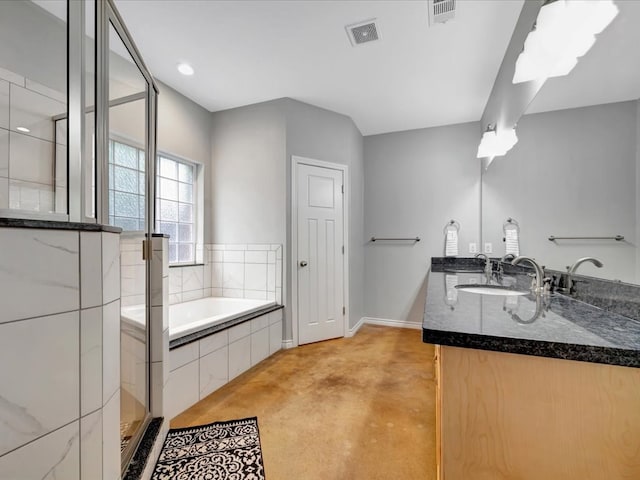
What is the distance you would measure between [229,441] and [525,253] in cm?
198

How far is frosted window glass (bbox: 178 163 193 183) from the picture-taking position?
2883 mm

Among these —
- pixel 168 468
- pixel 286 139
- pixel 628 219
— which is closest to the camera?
pixel 628 219

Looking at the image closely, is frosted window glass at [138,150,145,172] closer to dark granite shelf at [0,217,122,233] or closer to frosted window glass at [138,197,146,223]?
frosted window glass at [138,197,146,223]

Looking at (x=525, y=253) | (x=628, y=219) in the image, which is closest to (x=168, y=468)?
(x=628, y=219)

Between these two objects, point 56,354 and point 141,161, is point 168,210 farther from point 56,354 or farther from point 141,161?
point 56,354

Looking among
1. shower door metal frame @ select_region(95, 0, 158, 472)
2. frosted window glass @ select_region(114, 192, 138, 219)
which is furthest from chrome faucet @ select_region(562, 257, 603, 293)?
frosted window glass @ select_region(114, 192, 138, 219)

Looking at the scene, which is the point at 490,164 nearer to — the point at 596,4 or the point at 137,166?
the point at 596,4

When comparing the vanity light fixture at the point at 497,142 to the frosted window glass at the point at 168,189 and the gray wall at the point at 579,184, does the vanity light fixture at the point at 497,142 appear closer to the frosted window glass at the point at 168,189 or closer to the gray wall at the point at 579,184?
the gray wall at the point at 579,184

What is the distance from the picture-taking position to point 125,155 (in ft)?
4.45

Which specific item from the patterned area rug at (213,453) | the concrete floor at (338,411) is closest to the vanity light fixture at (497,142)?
the concrete floor at (338,411)

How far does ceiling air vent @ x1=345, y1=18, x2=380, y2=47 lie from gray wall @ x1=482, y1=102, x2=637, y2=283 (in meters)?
1.10

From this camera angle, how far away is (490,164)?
266 cm

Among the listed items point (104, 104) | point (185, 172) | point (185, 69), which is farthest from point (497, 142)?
point (185, 172)

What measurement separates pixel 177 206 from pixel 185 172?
0.37 m
